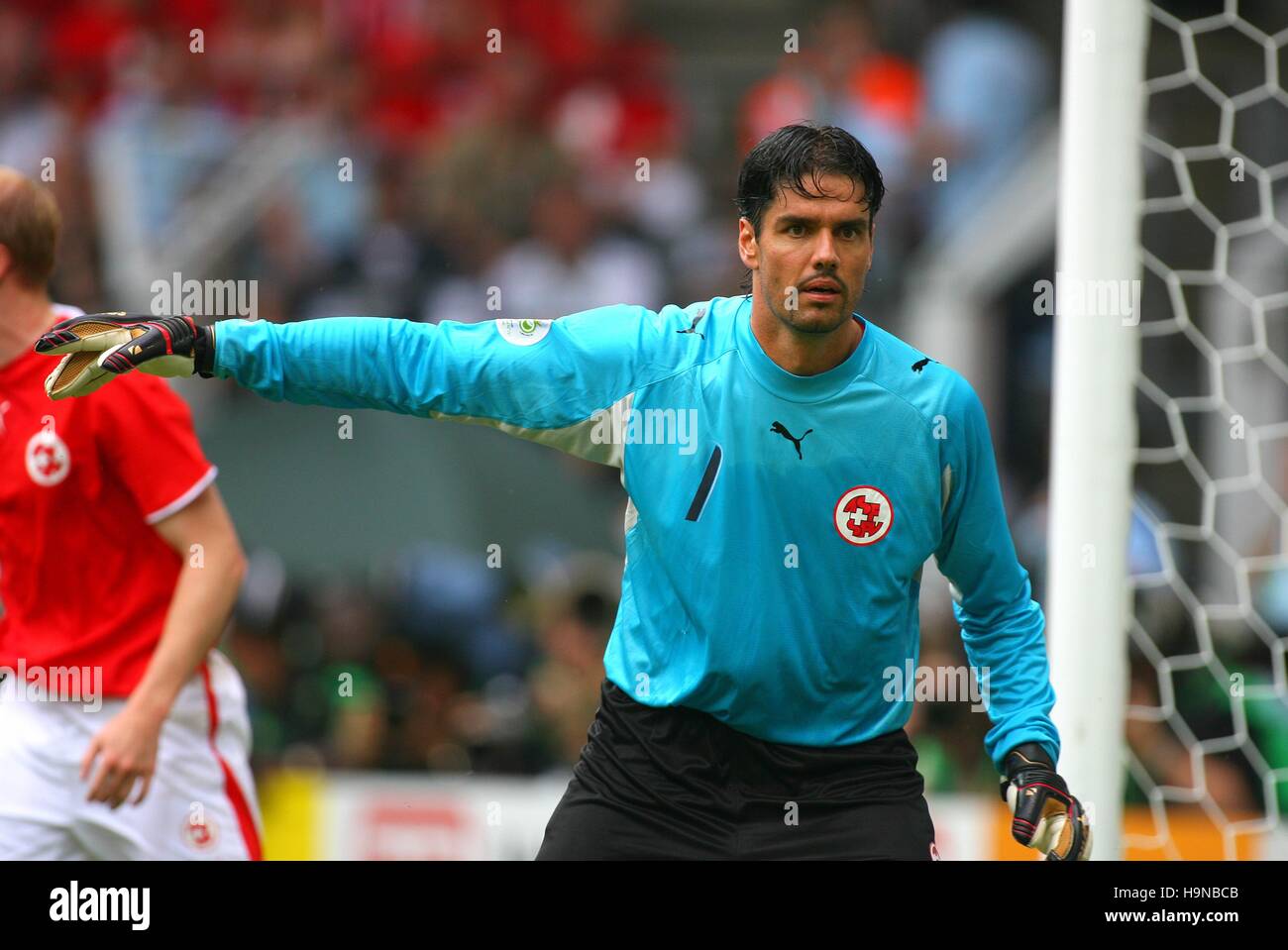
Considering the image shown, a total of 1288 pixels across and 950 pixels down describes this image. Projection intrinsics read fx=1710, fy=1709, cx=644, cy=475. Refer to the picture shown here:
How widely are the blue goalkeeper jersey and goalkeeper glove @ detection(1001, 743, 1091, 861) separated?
Result: 0.30m

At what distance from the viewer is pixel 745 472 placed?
11.8 ft

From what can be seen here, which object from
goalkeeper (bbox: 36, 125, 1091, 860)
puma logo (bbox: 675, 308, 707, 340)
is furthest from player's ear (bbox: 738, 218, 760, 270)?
puma logo (bbox: 675, 308, 707, 340)

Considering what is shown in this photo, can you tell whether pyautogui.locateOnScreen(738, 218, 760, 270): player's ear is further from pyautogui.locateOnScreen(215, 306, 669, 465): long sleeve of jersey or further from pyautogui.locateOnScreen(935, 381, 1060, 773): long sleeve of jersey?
pyautogui.locateOnScreen(935, 381, 1060, 773): long sleeve of jersey

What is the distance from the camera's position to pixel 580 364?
3643mm

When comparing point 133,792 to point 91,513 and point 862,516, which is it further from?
point 862,516

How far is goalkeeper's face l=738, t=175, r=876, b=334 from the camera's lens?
3504mm

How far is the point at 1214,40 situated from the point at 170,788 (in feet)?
21.3

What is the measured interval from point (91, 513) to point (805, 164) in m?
2.07

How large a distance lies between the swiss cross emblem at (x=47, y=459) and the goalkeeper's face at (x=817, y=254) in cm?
190

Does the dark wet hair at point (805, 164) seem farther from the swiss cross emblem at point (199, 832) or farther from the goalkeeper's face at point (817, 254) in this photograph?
the swiss cross emblem at point (199, 832)

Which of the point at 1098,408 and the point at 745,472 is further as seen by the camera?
the point at 1098,408

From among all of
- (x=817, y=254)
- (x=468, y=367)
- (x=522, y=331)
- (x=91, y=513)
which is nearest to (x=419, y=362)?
(x=468, y=367)

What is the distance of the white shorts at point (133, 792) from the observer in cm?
429

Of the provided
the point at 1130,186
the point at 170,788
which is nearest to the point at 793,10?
the point at 1130,186
